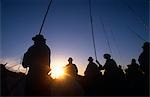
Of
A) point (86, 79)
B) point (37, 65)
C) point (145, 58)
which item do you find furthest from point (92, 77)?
point (37, 65)

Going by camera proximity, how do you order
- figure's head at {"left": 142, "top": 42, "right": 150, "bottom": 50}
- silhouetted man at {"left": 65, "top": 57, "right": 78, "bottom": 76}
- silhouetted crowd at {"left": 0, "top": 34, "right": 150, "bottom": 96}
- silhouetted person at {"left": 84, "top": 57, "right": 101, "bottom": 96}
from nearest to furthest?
silhouetted crowd at {"left": 0, "top": 34, "right": 150, "bottom": 96}, figure's head at {"left": 142, "top": 42, "right": 150, "bottom": 50}, silhouetted person at {"left": 84, "top": 57, "right": 101, "bottom": 96}, silhouetted man at {"left": 65, "top": 57, "right": 78, "bottom": 76}

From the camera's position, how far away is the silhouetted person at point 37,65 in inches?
273

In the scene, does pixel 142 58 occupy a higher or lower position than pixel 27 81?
higher

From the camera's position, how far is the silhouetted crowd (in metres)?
7.13

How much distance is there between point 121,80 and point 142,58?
154 cm

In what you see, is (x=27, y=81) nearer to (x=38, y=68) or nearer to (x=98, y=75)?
(x=38, y=68)

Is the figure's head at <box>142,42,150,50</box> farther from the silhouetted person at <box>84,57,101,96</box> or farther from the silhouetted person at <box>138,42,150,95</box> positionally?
the silhouetted person at <box>84,57,101,96</box>

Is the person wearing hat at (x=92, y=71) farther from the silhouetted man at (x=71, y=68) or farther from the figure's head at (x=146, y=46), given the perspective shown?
the figure's head at (x=146, y=46)

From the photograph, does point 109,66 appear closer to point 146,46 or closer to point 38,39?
point 146,46

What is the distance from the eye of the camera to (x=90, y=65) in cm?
1251

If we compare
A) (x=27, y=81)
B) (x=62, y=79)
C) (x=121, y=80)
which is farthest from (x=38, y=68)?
(x=121, y=80)

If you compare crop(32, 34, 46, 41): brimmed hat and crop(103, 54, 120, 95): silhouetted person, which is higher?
crop(32, 34, 46, 41): brimmed hat

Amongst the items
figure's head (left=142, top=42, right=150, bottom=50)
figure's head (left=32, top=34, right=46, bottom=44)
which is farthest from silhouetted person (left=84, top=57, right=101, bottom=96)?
figure's head (left=32, top=34, right=46, bottom=44)

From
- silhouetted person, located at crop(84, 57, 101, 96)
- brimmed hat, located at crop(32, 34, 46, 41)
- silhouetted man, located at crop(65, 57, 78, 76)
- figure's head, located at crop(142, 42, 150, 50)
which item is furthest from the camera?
silhouetted man, located at crop(65, 57, 78, 76)
